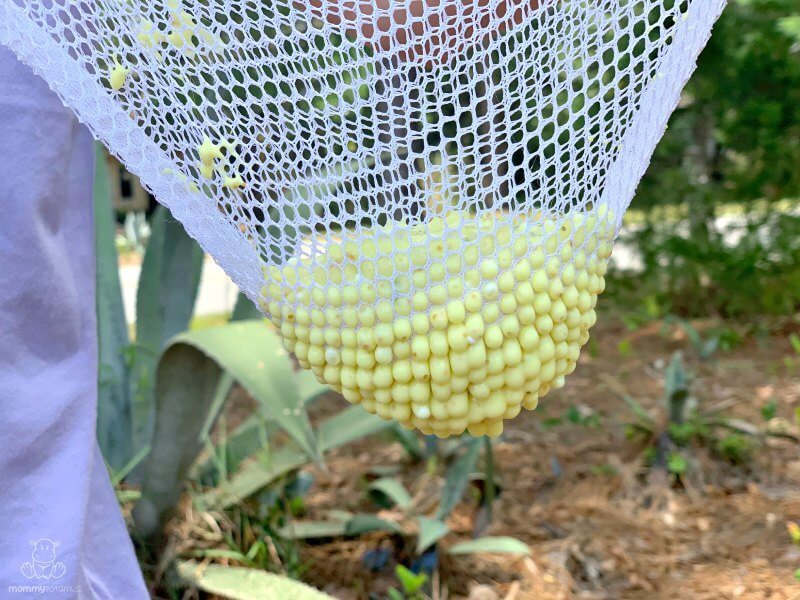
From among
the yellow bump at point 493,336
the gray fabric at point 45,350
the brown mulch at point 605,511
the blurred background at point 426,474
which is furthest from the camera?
the brown mulch at point 605,511

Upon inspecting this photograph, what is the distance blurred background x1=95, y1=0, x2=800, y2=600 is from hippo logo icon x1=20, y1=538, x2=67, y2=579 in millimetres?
314

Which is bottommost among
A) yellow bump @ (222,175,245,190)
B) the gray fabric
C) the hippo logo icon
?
the hippo logo icon

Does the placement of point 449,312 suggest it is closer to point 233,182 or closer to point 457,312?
point 457,312

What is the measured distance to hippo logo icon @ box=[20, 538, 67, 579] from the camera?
2.39 feet

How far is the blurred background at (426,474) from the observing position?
51.2 inches

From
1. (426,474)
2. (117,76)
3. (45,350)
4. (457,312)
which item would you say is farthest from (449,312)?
(426,474)

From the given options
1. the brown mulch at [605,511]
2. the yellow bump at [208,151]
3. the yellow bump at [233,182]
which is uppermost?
the yellow bump at [208,151]

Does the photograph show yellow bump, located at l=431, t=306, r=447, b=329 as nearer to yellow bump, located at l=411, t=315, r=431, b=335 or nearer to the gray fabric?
yellow bump, located at l=411, t=315, r=431, b=335

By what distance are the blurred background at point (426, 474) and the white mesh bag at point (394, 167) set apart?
424 mm

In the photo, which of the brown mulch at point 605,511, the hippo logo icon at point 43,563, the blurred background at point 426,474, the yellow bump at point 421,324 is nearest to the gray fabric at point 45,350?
the hippo logo icon at point 43,563

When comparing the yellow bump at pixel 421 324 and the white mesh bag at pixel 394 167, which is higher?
the white mesh bag at pixel 394 167

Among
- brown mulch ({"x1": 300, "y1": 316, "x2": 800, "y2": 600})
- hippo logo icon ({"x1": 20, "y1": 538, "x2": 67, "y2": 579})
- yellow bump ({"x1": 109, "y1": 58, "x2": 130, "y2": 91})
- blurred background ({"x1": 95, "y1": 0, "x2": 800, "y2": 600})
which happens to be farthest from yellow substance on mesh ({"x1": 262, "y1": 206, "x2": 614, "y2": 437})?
brown mulch ({"x1": 300, "y1": 316, "x2": 800, "y2": 600})

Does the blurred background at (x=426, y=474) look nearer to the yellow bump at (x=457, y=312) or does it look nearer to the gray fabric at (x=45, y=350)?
the gray fabric at (x=45, y=350)

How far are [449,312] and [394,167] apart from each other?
0.11 meters
